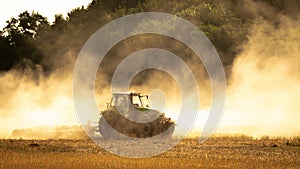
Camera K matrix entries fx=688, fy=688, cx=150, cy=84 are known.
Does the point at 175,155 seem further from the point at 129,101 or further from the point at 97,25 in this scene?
the point at 97,25

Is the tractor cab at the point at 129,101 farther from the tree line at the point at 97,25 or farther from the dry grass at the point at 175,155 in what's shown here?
the tree line at the point at 97,25

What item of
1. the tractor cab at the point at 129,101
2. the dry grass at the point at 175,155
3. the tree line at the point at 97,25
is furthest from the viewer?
the tree line at the point at 97,25

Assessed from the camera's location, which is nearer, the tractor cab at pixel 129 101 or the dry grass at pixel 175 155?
the dry grass at pixel 175 155

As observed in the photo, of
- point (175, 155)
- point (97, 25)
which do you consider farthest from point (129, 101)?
point (97, 25)

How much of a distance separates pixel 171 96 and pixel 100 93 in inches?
375

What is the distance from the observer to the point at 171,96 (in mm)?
60500

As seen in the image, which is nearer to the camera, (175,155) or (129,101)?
(175,155)

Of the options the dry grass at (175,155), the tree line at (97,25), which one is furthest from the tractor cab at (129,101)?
the tree line at (97,25)

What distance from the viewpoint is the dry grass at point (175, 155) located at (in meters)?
20.9

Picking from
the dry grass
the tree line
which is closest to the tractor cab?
the dry grass

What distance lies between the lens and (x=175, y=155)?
2408 cm

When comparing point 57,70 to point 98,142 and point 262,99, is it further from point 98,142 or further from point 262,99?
point 98,142

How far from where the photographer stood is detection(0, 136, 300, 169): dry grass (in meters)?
20.9

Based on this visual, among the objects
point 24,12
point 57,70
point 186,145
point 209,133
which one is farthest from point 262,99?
point 24,12
